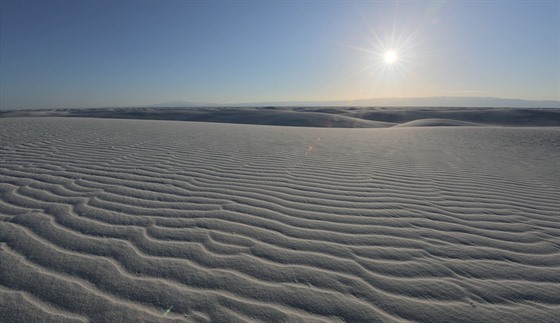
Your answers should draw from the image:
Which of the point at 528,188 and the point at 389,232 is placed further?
the point at 528,188

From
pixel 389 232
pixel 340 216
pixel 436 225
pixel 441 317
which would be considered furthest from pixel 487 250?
pixel 340 216

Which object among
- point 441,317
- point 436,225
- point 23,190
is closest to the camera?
point 441,317

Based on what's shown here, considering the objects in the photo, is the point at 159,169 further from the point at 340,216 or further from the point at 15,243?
the point at 340,216

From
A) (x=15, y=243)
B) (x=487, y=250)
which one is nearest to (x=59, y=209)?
(x=15, y=243)

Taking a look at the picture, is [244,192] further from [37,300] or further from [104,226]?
[37,300]

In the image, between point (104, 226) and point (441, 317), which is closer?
point (441, 317)

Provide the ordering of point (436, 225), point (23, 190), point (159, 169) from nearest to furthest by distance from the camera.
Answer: point (436, 225), point (23, 190), point (159, 169)
